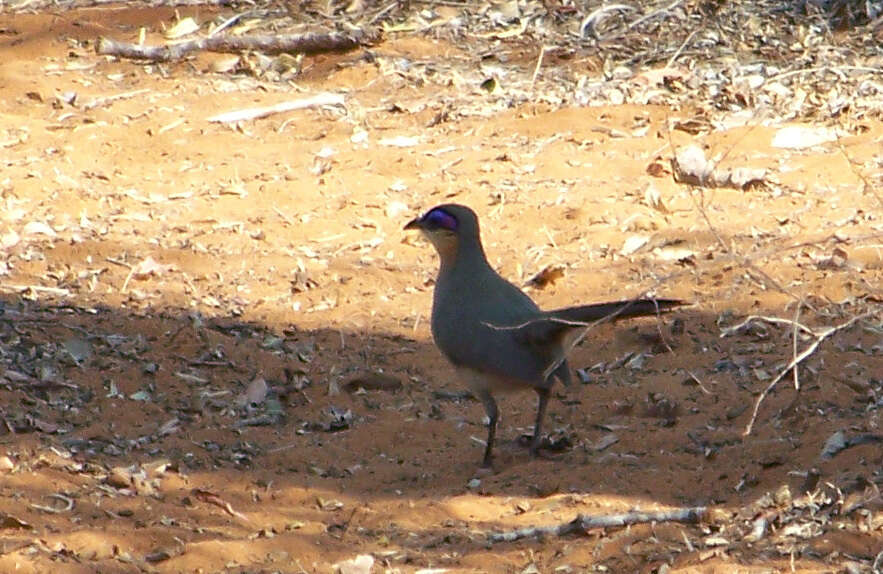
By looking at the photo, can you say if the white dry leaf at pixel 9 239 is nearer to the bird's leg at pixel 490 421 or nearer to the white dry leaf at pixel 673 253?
the bird's leg at pixel 490 421

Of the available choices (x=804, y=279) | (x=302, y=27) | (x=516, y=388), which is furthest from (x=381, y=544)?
(x=302, y=27)

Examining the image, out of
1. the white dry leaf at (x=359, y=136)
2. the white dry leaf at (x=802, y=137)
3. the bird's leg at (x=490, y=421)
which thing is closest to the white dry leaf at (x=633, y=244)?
the white dry leaf at (x=802, y=137)

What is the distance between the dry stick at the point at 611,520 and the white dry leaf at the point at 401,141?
4659 millimetres

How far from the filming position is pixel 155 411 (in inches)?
229

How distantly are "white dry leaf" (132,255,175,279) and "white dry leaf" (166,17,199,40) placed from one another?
3656 mm

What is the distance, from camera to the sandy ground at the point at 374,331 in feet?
15.1

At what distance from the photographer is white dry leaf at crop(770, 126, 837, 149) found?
8523 mm

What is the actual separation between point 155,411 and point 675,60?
17.2ft

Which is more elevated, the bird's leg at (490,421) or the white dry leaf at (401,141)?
the bird's leg at (490,421)

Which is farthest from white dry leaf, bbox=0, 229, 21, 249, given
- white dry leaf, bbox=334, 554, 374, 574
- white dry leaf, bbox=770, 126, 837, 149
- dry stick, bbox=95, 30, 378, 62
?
white dry leaf, bbox=770, 126, 837, 149

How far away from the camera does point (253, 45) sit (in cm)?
1035

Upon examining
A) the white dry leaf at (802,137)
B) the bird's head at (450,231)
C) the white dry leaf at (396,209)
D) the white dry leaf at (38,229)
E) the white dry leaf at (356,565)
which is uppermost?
the bird's head at (450,231)

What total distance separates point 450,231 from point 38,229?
3.00 m

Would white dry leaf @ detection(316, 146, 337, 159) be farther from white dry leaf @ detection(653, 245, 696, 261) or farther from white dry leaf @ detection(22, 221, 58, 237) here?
white dry leaf @ detection(653, 245, 696, 261)
